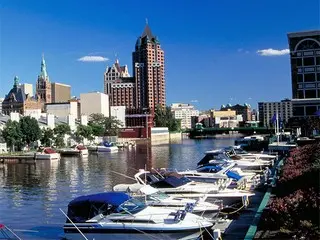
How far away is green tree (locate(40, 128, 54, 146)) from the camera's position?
110m

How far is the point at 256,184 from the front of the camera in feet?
113

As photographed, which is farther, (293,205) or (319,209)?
(293,205)

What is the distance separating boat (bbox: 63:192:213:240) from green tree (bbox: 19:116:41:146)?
85.2 metres

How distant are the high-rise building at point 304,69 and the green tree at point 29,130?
64.3 metres

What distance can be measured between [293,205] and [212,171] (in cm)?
2354

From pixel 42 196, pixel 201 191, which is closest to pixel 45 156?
pixel 42 196

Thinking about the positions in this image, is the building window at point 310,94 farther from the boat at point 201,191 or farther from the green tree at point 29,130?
the boat at point 201,191

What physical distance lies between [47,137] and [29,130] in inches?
290

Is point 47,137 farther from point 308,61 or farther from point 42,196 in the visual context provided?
point 42,196

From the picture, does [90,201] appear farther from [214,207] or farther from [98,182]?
[98,182]

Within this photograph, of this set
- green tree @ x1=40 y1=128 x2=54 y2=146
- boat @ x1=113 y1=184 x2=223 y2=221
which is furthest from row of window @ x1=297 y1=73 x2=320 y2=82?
boat @ x1=113 y1=184 x2=223 y2=221

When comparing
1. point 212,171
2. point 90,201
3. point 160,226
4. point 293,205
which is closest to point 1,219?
point 90,201

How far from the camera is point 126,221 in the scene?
20141 millimetres


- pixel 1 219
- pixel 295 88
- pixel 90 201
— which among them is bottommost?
pixel 1 219
